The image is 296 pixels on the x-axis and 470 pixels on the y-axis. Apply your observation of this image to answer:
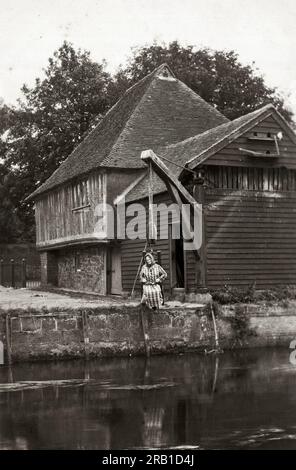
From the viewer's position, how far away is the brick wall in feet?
90.3

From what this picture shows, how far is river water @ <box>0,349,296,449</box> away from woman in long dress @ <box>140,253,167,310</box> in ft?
4.71

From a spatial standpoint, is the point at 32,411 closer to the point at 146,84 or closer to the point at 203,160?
the point at 203,160

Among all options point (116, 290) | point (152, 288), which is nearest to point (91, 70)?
point (116, 290)

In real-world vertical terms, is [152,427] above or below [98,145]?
below

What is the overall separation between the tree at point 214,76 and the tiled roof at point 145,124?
9.41 meters

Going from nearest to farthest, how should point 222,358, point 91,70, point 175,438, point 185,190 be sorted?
point 175,438 → point 222,358 → point 185,190 → point 91,70

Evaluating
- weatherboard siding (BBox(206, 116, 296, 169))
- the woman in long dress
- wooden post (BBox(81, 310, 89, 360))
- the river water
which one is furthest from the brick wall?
the river water

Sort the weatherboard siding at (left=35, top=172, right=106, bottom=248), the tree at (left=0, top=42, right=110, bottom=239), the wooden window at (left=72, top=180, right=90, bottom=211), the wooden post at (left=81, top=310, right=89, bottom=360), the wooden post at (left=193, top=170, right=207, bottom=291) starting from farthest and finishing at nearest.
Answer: the tree at (left=0, top=42, right=110, bottom=239)
the wooden window at (left=72, top=180, right=90, bottom=211)
the weatherboard siding at (left=35, top=172, right=106, bottom=248)
the wooden post at (left=193, top=170, right=207, bottom=291)
the wooden post at (left=81, top=310, right=89, bottom=360)

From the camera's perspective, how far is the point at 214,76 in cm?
4125

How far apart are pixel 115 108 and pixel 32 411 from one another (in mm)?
24303

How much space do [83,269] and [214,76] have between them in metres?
17.6

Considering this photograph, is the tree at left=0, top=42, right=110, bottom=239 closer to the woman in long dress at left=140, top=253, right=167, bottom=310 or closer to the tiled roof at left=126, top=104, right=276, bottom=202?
the tiled roof at left=126, top=104, right=276, bottom=202

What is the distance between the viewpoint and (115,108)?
33.0m
